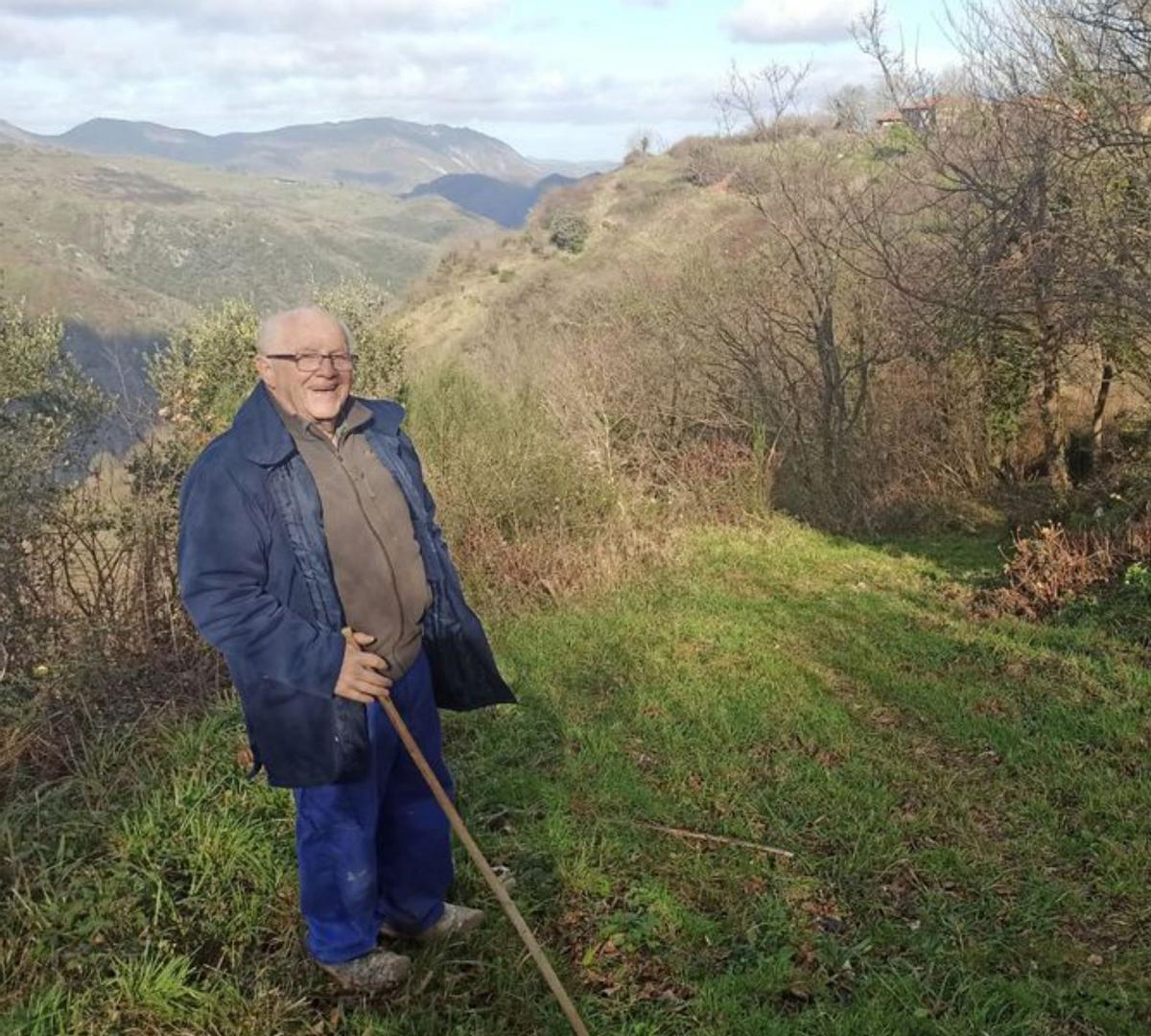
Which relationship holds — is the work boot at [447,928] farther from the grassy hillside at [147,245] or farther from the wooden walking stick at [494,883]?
the grassy hillside at [147,245]

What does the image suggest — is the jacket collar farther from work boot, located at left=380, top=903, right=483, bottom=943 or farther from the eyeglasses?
work boot, located at left=380, top=903, right=483, bottom=943

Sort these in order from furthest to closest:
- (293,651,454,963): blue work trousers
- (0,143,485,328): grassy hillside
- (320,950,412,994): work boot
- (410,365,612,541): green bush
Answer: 1. (0,143,485,328): grassy hillside
2. (410,365,612,541): green bush
3. (320,950,412,994): work boot
4. (293,651,454,963): blue work trousers

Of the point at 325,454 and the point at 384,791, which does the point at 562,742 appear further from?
the point at 325,454

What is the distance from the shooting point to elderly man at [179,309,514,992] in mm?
2367

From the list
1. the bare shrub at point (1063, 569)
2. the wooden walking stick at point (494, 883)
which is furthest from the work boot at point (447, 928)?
the bare shrub at point (1063, 569)

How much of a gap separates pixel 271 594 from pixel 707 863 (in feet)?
7.30

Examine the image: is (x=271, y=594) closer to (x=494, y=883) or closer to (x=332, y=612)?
(x=332, y=612)

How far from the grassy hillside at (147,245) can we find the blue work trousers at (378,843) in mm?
58847

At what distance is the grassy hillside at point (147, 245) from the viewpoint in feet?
227

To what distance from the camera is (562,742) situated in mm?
4875

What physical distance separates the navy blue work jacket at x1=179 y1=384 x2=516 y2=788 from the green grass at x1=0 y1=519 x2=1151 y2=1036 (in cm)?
96

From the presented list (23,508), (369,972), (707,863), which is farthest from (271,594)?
(23,508)

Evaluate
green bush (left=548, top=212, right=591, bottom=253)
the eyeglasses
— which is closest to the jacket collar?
the eyeglasses

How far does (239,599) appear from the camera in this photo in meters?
2.35
